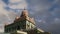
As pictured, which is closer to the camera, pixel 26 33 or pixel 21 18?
pixel 26 33

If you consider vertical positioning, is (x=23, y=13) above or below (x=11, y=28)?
above

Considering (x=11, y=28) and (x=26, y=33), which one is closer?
(x=26, y=33)

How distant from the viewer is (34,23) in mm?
82062

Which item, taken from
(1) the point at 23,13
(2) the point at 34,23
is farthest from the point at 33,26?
(1) the point at 23,13

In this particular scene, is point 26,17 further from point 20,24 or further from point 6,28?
point 6,28

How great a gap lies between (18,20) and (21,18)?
1347mm

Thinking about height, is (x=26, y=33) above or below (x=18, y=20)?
below

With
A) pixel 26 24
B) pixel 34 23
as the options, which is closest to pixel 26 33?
pixel 26 24

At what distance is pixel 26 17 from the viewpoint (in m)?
77.1

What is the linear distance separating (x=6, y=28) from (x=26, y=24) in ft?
30.9

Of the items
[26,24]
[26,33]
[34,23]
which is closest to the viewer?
[26,33]

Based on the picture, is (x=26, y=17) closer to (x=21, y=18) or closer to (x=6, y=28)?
(x=21, y=18)

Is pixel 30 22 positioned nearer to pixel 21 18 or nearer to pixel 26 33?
pixel 21 18

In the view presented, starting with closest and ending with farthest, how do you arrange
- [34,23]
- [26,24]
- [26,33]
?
[26,33] → [26,24] → [34,23]
